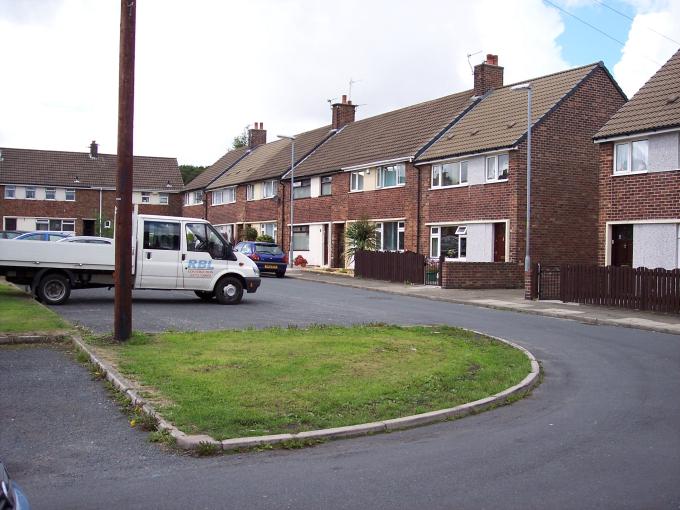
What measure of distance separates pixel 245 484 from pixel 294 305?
45.8 ft

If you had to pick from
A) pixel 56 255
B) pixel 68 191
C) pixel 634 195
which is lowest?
pixel 56 255

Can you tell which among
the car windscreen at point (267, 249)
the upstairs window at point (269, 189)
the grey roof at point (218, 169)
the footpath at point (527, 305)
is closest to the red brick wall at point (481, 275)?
the footpath at point (527, 305)

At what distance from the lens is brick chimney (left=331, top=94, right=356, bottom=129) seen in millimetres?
A: 47219

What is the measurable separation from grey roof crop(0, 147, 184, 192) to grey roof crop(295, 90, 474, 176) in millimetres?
26746

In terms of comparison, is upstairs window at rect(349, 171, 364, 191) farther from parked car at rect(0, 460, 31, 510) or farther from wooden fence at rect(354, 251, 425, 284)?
parked car at rect(0, 460, 31, 510)

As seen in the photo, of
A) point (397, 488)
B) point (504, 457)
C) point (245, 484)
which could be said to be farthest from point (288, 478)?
point (504, 457)

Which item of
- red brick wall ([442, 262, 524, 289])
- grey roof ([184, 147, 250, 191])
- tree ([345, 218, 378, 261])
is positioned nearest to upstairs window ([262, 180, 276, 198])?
grey roof ([184, 147, 250, 191])

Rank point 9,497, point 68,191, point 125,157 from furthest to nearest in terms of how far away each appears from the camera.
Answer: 1. point 68,191
2. point 125,157
3. point 9,497

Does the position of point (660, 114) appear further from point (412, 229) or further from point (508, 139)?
point (412, 229)

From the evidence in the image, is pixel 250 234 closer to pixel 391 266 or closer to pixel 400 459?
pixel 391 266

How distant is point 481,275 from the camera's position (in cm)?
2689

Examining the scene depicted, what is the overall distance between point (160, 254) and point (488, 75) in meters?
22.3

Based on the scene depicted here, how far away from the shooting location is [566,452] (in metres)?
6.45

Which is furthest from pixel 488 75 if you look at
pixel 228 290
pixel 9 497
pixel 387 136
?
pixel 9 497
